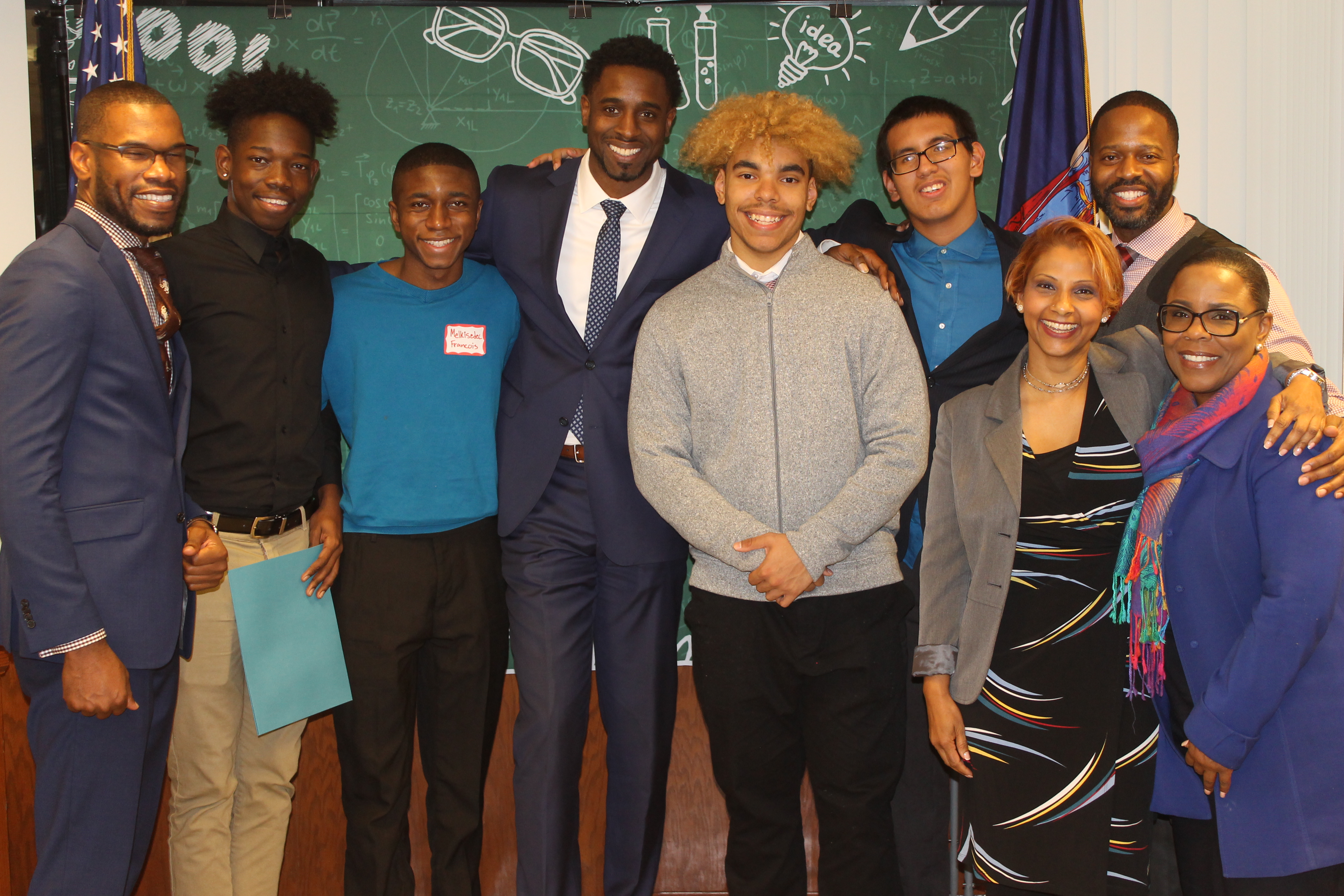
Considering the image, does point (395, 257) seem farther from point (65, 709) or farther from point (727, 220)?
point (65, 709)

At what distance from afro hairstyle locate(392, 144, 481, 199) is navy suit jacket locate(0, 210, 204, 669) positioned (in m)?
0.84

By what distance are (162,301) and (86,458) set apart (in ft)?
1.45

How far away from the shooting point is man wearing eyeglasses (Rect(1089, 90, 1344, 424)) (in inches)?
106

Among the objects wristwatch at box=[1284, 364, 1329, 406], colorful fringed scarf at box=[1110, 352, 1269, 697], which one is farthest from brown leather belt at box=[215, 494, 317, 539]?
wristwatch at box=[1284, 364, 1329, 406]

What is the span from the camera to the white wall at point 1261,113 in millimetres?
3514

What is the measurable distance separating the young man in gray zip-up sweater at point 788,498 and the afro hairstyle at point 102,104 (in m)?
1.44

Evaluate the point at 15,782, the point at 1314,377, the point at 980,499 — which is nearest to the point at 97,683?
the point at 15,782

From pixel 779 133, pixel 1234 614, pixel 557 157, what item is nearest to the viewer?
pixel 1234 614

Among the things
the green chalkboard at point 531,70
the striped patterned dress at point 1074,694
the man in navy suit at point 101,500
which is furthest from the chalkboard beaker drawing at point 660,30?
the striped patterned dress at point 1074,694

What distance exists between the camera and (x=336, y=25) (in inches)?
135

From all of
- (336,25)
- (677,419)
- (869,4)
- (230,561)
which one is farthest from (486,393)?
(869,4)

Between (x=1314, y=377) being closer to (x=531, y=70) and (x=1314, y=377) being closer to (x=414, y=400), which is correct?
(x=414, y=400)

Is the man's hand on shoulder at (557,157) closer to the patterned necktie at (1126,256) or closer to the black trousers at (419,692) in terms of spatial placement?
the black trousers at (419,692)

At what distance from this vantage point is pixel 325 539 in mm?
→ 2695
